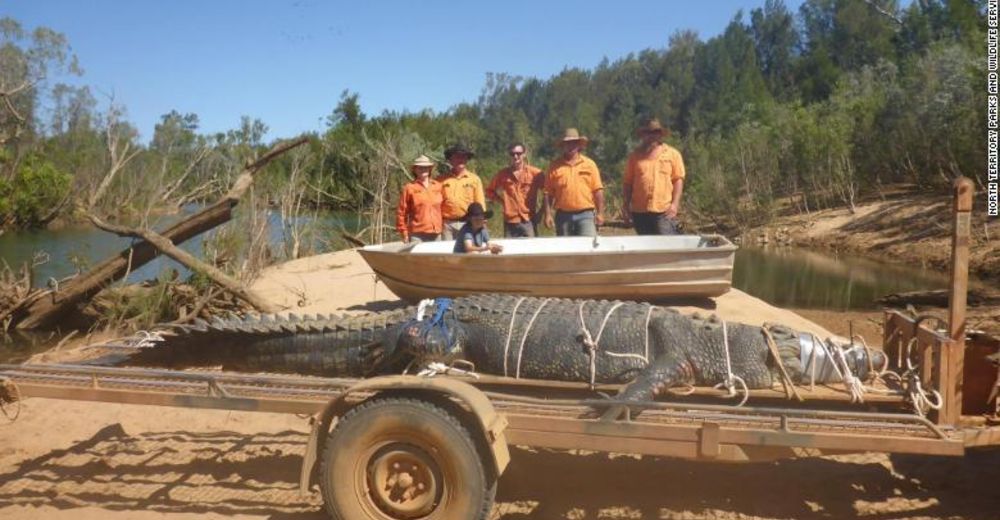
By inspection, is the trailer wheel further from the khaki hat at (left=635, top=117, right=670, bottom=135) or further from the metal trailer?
the khaki hat at (left=635, top=117, right=670, bottom=135)

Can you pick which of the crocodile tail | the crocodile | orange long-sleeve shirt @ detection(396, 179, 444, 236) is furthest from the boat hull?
the crocodile tail

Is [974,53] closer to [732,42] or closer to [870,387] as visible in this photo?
[870,387]

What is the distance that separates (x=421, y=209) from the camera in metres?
8.17

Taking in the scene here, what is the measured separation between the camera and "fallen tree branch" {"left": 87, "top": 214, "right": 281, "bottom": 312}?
316 inches

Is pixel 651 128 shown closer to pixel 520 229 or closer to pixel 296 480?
pixel 520 229

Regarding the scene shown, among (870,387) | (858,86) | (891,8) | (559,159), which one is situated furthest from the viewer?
(891,8)

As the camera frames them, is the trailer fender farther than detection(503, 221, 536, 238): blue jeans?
No

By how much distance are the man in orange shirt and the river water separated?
13.8 ft

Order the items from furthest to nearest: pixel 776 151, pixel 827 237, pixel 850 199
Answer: pixel 776 151 < pixel 850 199 < pixel 827 237

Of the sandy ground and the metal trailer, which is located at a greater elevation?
the metal trailer

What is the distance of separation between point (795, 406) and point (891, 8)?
56372mm

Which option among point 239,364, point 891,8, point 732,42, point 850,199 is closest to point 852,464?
point 239,364

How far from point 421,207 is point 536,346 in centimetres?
414

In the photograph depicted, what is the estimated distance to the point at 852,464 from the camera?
14.5ft
